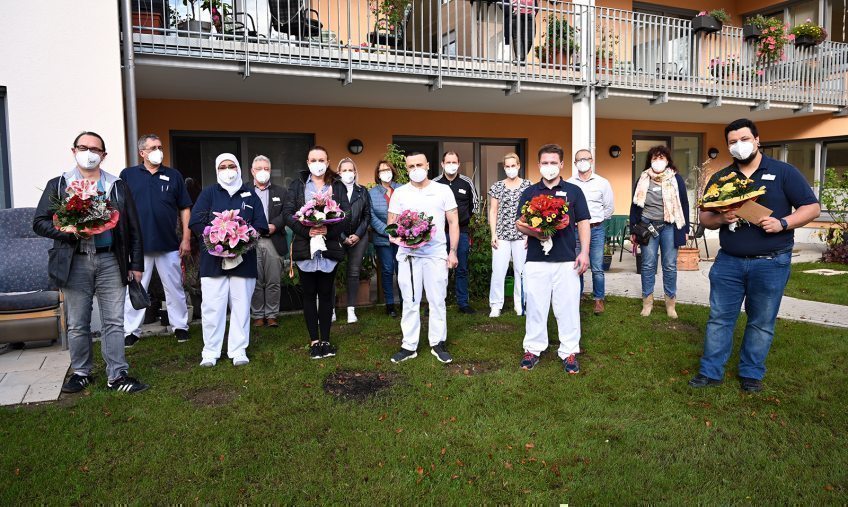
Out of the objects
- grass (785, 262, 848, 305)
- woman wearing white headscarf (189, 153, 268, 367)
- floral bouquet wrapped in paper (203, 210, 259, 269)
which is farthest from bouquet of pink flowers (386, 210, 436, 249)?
grass (785, 262, 848, 305)

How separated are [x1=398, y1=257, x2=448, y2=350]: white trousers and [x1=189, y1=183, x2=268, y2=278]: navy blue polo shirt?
1448 mm

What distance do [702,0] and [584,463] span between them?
51.8 ft

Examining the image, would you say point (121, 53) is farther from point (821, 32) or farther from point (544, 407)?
point (821, 32)

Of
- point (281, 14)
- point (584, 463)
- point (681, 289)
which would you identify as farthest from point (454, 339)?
point (281, 14)

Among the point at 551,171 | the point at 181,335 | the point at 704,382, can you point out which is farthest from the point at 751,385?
the point at 181,335

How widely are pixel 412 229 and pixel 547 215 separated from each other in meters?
1.22

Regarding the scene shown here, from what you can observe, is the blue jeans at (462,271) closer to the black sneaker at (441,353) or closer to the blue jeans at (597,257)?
the blue jeans at (597,257)

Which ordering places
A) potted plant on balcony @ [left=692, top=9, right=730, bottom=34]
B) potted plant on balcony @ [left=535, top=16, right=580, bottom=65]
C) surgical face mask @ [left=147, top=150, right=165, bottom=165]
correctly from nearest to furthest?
surgical face mask @ [left=147, top=150, right=165, bottom=165] < potted plant on balcony @ [left=535, top=16, right=580, bottom=65] < potted plant on balcony @ [left=692, top=9, right=730, bottom=34]

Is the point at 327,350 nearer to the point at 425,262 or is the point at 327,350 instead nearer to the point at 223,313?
the point at 223,313

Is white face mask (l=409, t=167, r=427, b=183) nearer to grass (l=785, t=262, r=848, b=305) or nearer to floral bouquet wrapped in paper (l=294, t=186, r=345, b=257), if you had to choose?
floral bouquet wrapped in paper (l=294, t=186, r=345, b=257)

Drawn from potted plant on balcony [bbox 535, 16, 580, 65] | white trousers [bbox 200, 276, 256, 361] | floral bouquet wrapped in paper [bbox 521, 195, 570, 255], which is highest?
potted plant on balcony [bbox 535, 16, 580, 65]

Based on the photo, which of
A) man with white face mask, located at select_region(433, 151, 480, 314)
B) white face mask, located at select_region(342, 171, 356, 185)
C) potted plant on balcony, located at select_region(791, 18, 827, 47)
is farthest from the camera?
potted plant on balcony, located at select_region(791, 18, 827, 47)

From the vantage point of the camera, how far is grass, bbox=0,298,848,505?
10.8ft

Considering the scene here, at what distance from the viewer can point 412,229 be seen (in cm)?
540
